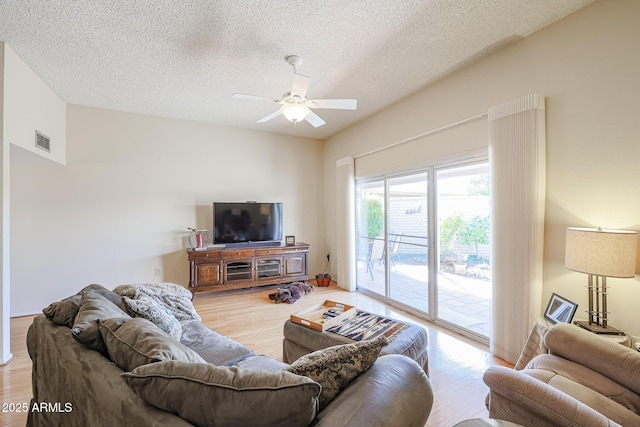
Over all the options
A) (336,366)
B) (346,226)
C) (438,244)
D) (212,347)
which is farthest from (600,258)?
(346,226)

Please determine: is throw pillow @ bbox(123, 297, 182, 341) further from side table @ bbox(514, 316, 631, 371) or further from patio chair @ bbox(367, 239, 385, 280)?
patio chair @ bbox(367, 239, 385, 280)

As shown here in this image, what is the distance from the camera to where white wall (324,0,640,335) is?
1932 millimetres

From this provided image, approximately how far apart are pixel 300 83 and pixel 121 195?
11.3ft

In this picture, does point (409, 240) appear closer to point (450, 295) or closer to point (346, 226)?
point (450, 295)

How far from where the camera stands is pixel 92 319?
4.39 ft

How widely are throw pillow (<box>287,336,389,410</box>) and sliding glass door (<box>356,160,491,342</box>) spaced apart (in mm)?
2248

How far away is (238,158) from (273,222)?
4.26 ft

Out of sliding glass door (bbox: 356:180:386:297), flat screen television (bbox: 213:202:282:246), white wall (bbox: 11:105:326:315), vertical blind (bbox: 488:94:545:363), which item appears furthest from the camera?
flat screen television (bbox: 213:202:282:246)

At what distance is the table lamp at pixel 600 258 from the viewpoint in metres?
1.73

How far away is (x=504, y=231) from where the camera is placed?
8.36ft

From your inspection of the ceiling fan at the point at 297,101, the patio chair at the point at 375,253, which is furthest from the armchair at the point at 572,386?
the patio chair at the point at 375,253

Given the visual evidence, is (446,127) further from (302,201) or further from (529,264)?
(302,201)

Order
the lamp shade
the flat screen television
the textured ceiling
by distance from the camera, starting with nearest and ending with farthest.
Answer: the lamp shade
the textured ceiling
the flat screen television

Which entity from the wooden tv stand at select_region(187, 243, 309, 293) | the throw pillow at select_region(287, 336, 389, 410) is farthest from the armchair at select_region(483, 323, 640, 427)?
the wooden tv stand at select_region(187, 243, 309, 293)
